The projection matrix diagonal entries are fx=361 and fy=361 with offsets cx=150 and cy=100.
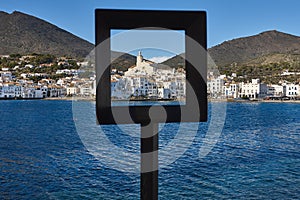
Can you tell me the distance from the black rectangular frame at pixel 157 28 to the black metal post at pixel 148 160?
3cm

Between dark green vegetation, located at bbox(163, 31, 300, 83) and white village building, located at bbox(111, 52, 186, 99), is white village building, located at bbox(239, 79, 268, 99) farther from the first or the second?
white village building, located at bbox(111, 52, 186, 99)

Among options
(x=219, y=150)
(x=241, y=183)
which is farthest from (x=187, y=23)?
(x=219, y=150)

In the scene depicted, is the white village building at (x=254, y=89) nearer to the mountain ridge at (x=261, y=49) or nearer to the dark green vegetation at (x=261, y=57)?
the dark green vegetation at (x=261, y=57)

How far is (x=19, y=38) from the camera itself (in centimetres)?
4238

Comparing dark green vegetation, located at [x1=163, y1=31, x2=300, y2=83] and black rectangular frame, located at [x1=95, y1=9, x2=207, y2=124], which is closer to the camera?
black rectangular frame, located at [x1=95, y1=9, x2=207, y2=124]

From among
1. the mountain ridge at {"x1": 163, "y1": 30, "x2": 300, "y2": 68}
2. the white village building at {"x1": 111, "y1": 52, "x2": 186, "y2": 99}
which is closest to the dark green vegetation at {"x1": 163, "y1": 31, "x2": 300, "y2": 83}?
the mountain ridge at {"x1": 163, "y1": 30, "x2": 300, "y2": 68}

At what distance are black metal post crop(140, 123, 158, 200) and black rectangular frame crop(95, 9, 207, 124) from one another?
3 cm

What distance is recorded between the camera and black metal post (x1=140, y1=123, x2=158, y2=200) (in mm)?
1091

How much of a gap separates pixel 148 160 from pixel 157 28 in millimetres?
397

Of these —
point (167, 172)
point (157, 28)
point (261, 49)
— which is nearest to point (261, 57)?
point (261, 49)

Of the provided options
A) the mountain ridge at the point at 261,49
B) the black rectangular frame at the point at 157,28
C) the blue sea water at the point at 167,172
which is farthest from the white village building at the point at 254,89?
the black rectangular frame at the point at 157,28

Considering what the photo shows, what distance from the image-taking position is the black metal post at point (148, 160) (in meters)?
1.09

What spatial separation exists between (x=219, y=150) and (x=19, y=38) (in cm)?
3643

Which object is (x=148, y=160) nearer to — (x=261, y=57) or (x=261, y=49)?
(x=261, y=57)
